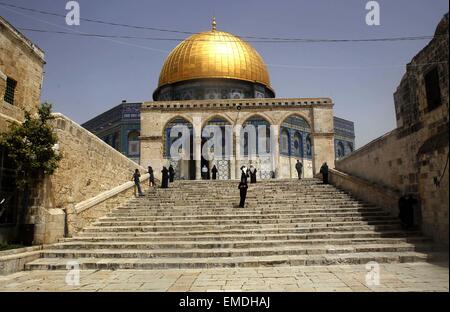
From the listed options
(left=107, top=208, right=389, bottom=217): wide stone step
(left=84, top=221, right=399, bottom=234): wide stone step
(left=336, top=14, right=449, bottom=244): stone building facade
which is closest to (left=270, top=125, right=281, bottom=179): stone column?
(left=336, top=14, right=449, bottom=244): stone building facade

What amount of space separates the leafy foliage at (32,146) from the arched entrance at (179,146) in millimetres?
14570

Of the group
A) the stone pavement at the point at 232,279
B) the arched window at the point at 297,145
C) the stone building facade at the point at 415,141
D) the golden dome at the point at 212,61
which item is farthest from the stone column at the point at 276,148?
the stone pavement at the point at 232,279

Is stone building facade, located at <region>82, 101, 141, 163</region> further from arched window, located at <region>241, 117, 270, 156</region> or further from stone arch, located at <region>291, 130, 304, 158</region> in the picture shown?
stone arch, located at <region>291, 130, 304, 158</region>

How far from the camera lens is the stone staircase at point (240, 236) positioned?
20.4 feet

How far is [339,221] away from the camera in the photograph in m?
8.54

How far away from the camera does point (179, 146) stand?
24.5 meters

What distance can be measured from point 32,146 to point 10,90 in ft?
6.92

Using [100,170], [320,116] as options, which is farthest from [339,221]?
[320,116]

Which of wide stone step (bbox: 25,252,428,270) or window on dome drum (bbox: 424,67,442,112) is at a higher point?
window on dome drum (bbox: 424,67,442,112)

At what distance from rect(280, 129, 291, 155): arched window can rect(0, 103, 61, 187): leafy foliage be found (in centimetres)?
2216

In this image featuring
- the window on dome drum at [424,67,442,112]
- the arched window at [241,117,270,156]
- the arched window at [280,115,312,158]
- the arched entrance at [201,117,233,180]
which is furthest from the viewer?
the arched window at [280,115,312,158]

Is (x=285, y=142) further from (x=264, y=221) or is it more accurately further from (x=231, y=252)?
(x=231, y=252)

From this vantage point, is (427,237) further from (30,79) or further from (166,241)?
(30,79)

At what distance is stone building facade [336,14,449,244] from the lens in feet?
15.9
